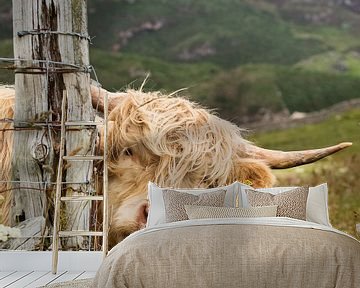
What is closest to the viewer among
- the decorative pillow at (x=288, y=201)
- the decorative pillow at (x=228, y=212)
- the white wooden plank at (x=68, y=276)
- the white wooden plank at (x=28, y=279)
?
the decorative pillow at (x=228, y=212)

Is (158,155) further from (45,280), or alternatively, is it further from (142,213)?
(45,280)

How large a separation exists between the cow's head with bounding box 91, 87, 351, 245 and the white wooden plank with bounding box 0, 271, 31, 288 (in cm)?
59

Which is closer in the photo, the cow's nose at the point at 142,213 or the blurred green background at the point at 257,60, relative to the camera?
the cow's nose at the point at 142,213

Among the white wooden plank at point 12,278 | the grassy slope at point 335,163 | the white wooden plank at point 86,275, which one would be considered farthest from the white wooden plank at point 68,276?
the grassy slope at point 335,163

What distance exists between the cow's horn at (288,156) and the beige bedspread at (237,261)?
168cm

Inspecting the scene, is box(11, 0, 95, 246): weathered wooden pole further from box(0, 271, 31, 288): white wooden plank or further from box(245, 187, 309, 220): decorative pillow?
box(245, 187, 309, 220): decorative pillow

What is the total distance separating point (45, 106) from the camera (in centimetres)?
518

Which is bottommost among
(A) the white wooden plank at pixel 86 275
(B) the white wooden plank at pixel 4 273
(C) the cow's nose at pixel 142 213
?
(A) the white wooden plank at pixel 86 275

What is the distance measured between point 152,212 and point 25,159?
3.59 ft

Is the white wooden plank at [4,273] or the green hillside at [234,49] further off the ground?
the green hillside at [234,49]

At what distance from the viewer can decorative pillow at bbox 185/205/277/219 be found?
4090 millimetres

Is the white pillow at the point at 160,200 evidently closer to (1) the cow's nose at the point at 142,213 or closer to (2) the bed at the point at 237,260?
(1) the cow's nose at the point at 142,213

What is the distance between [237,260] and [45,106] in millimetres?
2163

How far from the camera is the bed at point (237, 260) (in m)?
3.41
